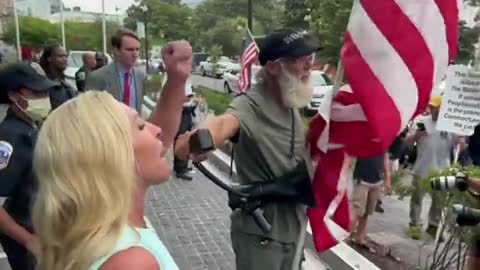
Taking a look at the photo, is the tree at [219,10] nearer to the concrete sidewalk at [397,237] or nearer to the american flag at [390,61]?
the concrete sidewalk at [397,237]

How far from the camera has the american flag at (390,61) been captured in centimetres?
253

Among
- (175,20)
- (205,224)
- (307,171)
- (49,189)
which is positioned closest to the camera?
(49,189)

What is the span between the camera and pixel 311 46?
300 cm

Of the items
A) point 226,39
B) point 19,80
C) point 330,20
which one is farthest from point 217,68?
point 19,80

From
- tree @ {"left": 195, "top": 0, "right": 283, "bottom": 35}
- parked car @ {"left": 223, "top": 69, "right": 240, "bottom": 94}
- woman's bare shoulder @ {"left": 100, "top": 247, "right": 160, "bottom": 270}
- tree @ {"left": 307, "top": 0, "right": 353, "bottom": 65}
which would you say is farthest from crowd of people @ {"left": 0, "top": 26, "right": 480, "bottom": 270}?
tree @ {"left": 195, "top": 0, "right": 283, "bottom": 35}

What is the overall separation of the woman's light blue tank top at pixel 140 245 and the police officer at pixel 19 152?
1.21 meters

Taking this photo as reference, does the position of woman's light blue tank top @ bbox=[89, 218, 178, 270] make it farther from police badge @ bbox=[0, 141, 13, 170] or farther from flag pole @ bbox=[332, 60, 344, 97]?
police badge @ bbox=[0, 141, 13, 170]

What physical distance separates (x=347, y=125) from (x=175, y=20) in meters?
54.6

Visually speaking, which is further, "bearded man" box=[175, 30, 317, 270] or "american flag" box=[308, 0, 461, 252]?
"bearded man" box=[175, 30, 317, 270]

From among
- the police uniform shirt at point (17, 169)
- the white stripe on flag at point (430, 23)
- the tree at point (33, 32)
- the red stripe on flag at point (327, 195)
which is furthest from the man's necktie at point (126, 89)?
the tree at point (33, 32)

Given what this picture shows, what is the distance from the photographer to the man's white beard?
2.98 m

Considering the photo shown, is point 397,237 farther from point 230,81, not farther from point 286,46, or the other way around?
point 230,81

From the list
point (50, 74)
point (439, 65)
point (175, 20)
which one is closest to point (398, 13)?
point (439, 65)

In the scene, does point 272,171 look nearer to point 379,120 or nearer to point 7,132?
point 379,120
